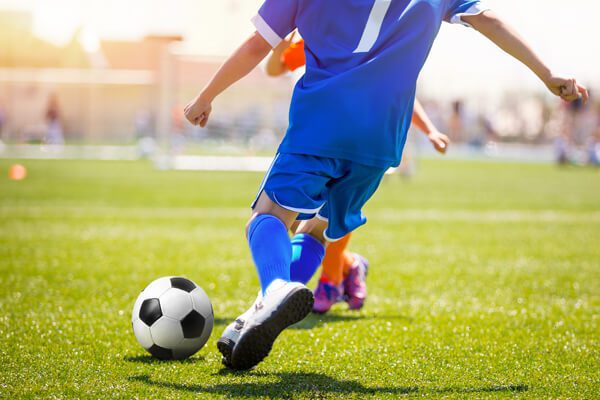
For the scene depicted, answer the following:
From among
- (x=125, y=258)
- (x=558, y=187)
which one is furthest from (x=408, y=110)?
(x=558, y=187)

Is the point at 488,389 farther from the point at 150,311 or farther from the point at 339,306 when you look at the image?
the point at 339,306

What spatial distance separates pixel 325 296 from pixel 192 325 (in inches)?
46.0

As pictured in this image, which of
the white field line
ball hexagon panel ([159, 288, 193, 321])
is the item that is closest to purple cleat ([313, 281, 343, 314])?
ball hexagon panel ([159, 288, 193, 321])

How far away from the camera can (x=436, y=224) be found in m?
8.75

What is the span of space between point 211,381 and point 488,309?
215cm

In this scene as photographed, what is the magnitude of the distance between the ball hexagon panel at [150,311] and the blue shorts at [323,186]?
0.70 metres

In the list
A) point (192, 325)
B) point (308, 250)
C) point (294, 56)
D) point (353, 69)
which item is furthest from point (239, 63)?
point (294, 56)

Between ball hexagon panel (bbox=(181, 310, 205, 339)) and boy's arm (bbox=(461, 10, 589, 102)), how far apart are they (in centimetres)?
163

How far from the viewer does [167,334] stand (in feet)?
10.4

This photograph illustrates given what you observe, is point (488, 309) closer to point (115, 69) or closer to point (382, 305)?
point (382, 305)

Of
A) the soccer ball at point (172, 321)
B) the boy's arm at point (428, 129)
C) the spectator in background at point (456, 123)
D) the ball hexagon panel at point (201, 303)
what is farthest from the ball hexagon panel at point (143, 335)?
the spectator in background at point (456, 123)

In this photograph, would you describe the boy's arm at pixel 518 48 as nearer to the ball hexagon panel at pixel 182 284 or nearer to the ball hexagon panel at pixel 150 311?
the ball hexagon panel at pixel 182 284

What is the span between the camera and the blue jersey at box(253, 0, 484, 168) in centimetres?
282

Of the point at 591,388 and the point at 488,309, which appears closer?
the point at 591,388
